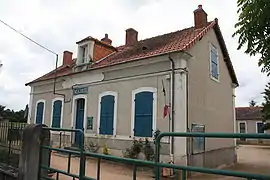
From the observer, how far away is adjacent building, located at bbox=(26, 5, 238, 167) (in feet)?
32.8

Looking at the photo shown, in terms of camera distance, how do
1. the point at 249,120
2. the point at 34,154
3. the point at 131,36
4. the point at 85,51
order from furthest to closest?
the point at 249,120, the point at 131,36, the point at 85,51, the point at 34,154

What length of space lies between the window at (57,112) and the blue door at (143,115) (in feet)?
18.7

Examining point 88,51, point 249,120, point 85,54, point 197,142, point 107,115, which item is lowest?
point 197,142

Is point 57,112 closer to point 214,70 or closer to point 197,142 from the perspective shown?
point 197,142

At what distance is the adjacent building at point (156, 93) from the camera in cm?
1000

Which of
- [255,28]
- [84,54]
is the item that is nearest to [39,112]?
[84,54]

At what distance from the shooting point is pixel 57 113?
594 inches

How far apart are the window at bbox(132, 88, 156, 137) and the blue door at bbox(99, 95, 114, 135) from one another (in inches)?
54.1

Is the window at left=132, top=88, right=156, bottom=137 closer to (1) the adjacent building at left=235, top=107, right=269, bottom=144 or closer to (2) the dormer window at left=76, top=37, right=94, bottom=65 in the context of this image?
(2) the dormer window at left=76, top=37, right=94, bottom=65

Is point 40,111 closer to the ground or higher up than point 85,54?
closer to the ground

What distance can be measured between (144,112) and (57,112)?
647 centimetres

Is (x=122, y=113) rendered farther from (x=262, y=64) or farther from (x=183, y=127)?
(x=262, y=64)

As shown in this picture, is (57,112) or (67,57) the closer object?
(57,112)

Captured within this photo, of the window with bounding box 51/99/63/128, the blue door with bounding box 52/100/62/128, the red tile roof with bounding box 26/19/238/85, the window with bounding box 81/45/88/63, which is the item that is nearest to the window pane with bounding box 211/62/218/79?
the red tile roof with bounding box 26/19/238/85
